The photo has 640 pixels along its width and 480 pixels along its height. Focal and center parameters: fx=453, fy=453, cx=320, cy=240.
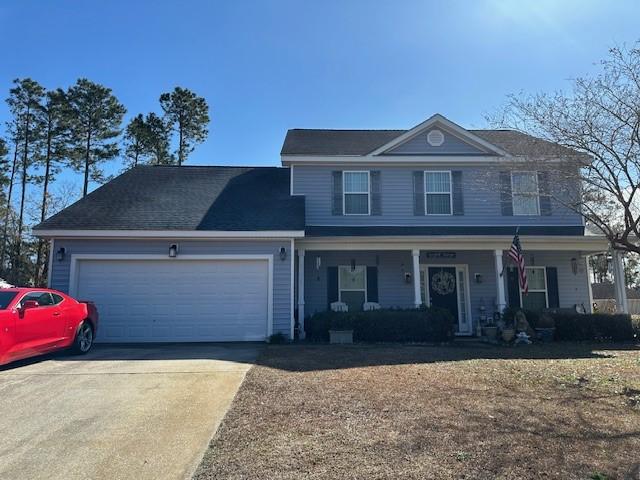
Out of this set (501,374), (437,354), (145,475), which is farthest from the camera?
(437,354)

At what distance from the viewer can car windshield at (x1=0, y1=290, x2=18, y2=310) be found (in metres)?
7.00

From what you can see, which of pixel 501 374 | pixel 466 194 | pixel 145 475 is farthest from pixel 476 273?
pixel 145 475

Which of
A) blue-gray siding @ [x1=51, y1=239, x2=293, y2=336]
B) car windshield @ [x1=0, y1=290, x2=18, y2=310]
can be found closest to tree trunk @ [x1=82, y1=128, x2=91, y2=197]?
blue-gray siding @ [x1=51, y1=239, x2=293, y2=336]

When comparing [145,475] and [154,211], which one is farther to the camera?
[154,211]

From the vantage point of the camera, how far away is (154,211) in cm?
1228

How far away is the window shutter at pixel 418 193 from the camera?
13.9 metres

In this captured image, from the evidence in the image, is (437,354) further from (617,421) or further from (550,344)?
(617,421)

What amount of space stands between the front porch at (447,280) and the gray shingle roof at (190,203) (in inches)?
71.1

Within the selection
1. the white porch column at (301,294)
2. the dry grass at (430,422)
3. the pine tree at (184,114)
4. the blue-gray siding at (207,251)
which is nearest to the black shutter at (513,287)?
the dry grass at (430,422)

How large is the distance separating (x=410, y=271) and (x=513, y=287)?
329 centimetres

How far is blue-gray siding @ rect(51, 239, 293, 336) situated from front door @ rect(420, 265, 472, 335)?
4694 millimetres

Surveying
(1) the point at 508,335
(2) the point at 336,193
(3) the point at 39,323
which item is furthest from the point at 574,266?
(3) the point at 39,323

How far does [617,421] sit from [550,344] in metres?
6.65

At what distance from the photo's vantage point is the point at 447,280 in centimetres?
1392
